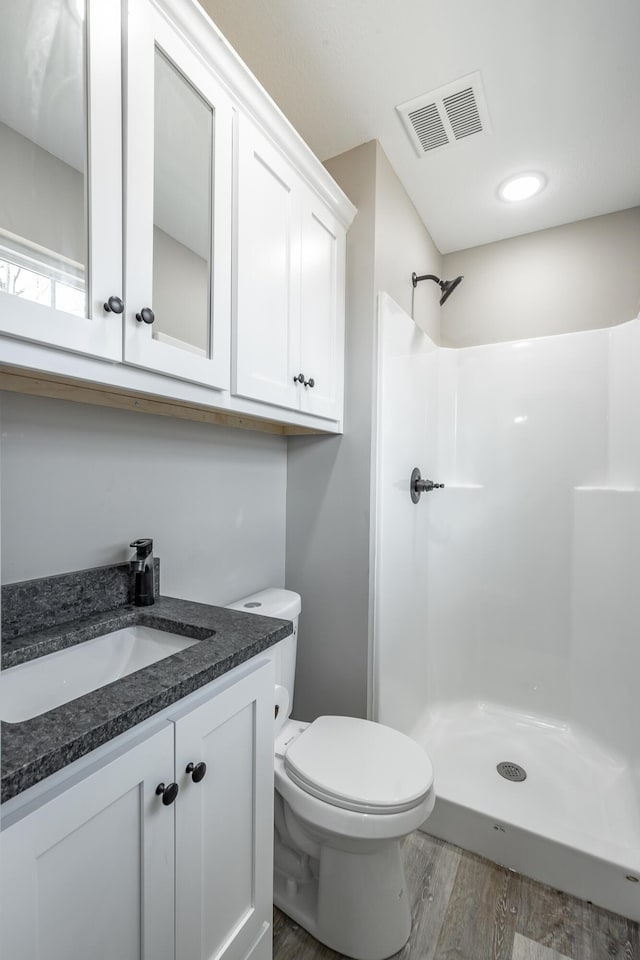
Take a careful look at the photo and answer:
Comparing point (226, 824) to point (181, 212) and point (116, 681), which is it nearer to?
point (116, 681)

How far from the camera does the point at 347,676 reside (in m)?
1.69

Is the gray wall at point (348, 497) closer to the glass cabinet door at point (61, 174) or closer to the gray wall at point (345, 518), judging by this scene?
the gray wall at point (345, 518)

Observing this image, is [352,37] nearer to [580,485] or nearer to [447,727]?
[580,485]

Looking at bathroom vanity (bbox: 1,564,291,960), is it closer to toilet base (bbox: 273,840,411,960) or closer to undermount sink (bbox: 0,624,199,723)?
undermount sink (bbox: 0,624,199,723)

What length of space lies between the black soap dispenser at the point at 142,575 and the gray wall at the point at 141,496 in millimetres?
65

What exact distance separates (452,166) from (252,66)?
84 centimetres

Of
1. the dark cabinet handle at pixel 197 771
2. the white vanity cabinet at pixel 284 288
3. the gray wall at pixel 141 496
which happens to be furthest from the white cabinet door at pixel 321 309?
the dark cabinet handle at pixel 197 771

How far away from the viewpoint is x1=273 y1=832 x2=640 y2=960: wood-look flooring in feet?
3.92

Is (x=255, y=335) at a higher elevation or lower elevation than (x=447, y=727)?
higher

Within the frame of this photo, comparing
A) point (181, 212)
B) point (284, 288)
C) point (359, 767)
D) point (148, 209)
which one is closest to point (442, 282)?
point (284, 288)

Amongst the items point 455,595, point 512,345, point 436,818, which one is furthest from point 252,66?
point 436,818

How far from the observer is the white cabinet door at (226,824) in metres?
0.78

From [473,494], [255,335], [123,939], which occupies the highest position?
[255,335]

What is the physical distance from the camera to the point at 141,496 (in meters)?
1.23
